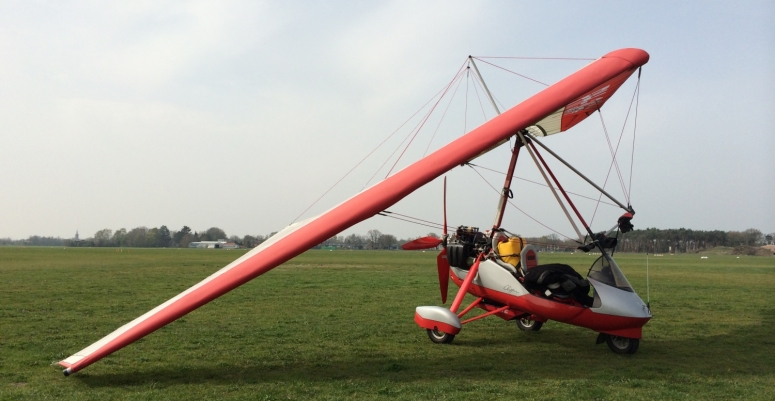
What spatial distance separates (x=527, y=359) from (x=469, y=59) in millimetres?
4836

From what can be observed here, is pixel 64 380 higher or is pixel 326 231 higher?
pixel 326 231

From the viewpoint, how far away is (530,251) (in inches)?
345

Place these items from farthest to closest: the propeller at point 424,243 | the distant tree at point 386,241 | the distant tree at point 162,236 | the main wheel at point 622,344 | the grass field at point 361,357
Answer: the distant tree at point 162,236 < the distant tree at point 386,241 < the propeller at point 424,243 < the main wheel at point 622,344 < the grass field at point 361,357

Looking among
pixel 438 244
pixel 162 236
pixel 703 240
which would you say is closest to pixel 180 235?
pixel 162 236

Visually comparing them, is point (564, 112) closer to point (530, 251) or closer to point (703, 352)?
point (530, 251)

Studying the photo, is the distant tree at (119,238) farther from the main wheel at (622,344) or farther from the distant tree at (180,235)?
the main wheel at (622,344)

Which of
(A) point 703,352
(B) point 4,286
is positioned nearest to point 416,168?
(A) point 703,352

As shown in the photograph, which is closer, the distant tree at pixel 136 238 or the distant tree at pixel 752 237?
the distant tree at pixel 752 237

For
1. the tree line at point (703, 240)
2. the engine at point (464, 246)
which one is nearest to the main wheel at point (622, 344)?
Answer: the engine at point (464, 246)

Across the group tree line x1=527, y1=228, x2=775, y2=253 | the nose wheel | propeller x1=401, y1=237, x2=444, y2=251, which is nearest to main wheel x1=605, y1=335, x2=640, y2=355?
the nose wheel

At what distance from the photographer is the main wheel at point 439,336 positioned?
8312 millimetres

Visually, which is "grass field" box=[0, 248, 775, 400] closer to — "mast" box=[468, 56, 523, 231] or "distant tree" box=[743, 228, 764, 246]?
"mast" box=[468, 56, 523, 231]

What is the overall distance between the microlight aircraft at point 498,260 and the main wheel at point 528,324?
0.7 inches

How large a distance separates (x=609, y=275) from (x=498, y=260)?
1.60m
